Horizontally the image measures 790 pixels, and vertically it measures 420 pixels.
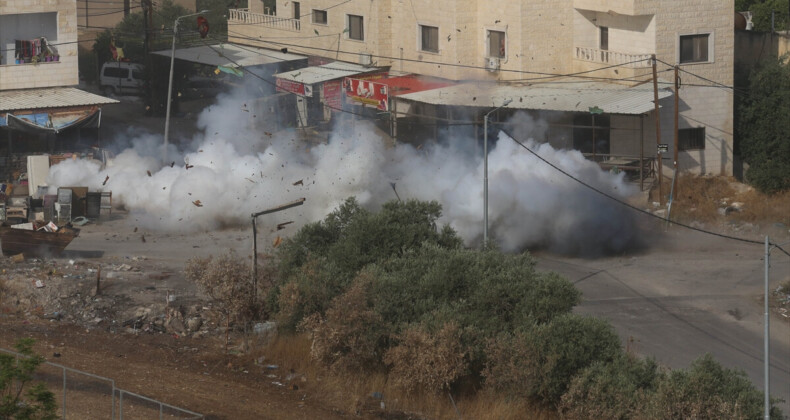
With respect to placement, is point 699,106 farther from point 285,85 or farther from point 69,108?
point 69,108

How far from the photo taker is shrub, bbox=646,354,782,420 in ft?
69.0

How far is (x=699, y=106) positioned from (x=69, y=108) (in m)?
22.0

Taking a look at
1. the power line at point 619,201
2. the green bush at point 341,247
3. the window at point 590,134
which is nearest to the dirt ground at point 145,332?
the green bush at point 341,247

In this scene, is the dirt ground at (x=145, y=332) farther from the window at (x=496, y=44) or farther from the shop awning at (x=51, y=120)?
the window at (x=496, y=44)

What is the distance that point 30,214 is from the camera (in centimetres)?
3659

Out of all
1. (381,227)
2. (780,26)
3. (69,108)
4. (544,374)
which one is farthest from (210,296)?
(780,26)

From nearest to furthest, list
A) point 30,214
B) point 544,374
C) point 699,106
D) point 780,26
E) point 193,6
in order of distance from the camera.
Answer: point 544,374 < point 30,214 < point 699,106 < point 780,26 < point 193,6

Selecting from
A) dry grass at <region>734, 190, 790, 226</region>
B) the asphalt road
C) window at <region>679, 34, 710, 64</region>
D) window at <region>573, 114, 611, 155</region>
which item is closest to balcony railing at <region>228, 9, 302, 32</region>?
window at <region>573, 114, 611, 155</region>

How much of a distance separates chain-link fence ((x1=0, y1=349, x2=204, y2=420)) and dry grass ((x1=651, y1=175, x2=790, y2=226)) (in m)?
20.6

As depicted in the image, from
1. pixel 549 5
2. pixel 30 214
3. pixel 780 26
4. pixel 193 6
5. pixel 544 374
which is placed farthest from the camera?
pixel 193 6

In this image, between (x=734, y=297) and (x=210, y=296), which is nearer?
(x=210, y=296)

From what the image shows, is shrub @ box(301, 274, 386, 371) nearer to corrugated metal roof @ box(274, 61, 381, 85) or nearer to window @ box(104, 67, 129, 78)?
corrugated metal roof @ box(274, 61, 381, 85)

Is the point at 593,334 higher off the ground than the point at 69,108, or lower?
lower

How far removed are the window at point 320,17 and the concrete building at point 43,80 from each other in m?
11.9
